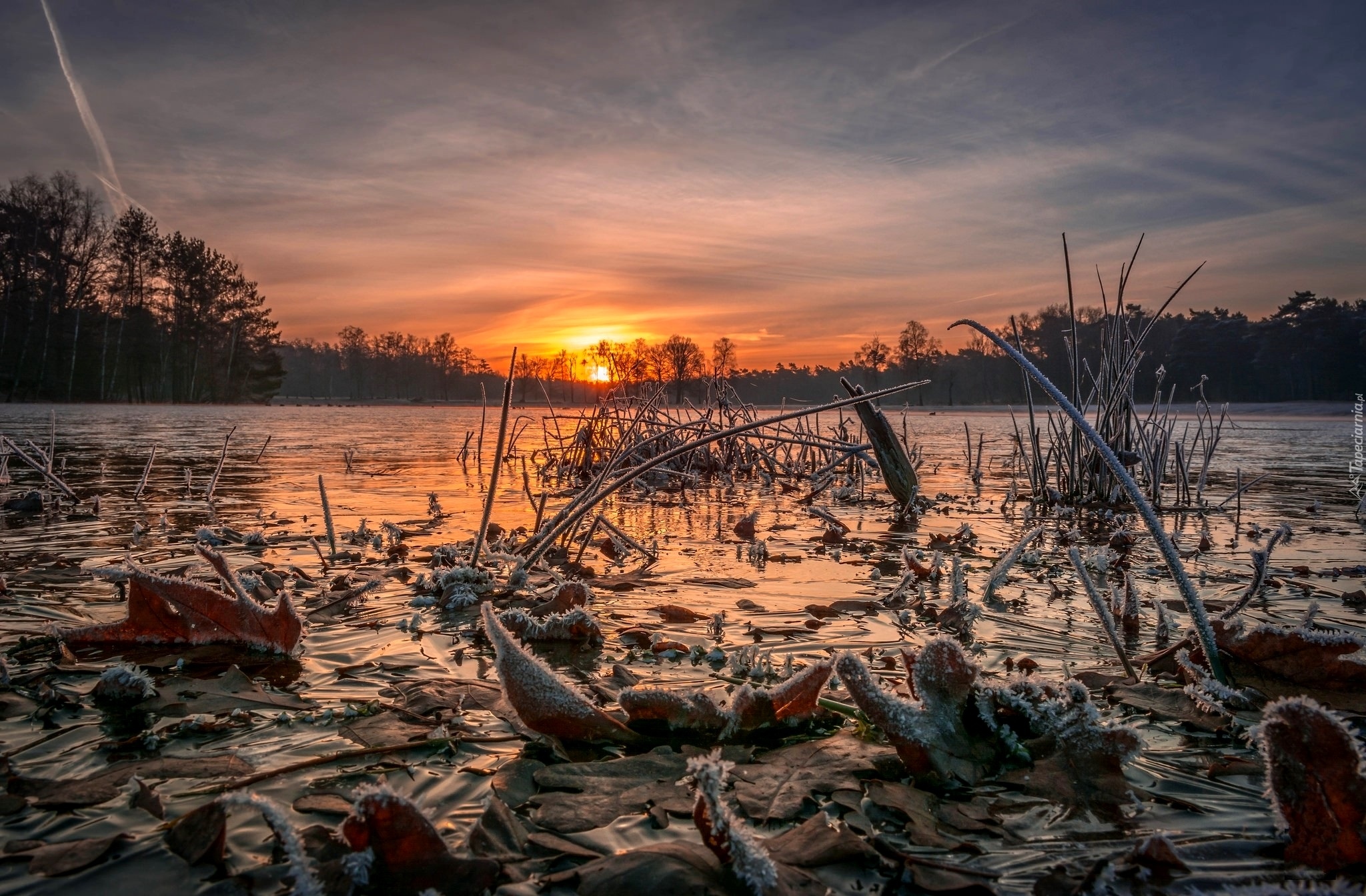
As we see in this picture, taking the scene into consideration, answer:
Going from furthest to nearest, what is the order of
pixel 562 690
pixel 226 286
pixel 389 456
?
pixel 226 286 → pixel 389 456 → pixel 562 690

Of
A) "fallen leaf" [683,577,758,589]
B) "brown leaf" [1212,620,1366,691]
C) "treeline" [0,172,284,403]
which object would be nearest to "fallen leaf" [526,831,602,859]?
"brown leaf" [1212,620,1366,691]

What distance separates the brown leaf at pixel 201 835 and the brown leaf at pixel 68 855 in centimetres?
9

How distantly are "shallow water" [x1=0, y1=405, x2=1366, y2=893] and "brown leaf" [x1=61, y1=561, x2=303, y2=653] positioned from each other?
0.20 ft

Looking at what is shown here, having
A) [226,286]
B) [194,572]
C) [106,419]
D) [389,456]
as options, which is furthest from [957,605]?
[226,286]

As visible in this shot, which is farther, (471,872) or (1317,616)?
(1317,616)

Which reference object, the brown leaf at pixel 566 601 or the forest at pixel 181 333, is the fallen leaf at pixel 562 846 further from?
the forest at pixel 181 333

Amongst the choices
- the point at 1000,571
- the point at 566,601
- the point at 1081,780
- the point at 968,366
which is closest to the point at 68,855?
the point at 566,601

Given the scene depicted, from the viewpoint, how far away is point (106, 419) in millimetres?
23328

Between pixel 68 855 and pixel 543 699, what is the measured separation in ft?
2.38

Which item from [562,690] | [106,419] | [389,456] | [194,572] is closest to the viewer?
[562,690]

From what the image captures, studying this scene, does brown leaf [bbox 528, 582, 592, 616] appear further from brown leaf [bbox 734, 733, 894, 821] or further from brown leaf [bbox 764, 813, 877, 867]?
brown leaf [bbox 764, 813, 877, 867]

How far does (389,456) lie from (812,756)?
459 inches

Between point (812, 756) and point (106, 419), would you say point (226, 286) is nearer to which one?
point (106, 419)

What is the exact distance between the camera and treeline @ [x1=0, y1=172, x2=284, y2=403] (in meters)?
39.9
